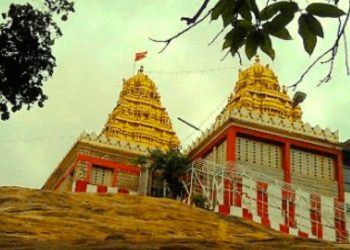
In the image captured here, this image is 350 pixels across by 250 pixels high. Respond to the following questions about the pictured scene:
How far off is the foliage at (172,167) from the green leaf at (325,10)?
843 inches

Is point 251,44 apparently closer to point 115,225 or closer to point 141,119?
point 115,225

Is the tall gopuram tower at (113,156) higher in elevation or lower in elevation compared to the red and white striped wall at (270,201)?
higher

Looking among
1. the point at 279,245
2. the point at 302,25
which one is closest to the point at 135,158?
the point at 279,245

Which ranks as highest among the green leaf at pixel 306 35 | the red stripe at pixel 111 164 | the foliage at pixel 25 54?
the red stripe at pixel 111 164

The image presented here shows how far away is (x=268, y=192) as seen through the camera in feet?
72.6

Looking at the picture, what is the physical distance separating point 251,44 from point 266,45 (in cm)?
5

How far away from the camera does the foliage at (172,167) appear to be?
23719 millimetres

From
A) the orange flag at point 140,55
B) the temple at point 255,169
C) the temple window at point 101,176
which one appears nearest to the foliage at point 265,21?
the temple at point 255,169

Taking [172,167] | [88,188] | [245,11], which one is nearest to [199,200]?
[172,167]

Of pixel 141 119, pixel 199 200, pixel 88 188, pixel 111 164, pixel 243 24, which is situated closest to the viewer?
pixel 243 24

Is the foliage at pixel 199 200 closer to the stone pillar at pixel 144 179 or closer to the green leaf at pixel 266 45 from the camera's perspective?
the stone pillar at pixel 144 179

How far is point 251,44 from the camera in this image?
2.57m

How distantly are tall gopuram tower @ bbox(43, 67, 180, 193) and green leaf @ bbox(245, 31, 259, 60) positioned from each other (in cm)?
2237

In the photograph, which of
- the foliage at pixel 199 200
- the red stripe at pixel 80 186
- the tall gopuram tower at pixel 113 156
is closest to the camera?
the foliage at pixel 199 200
